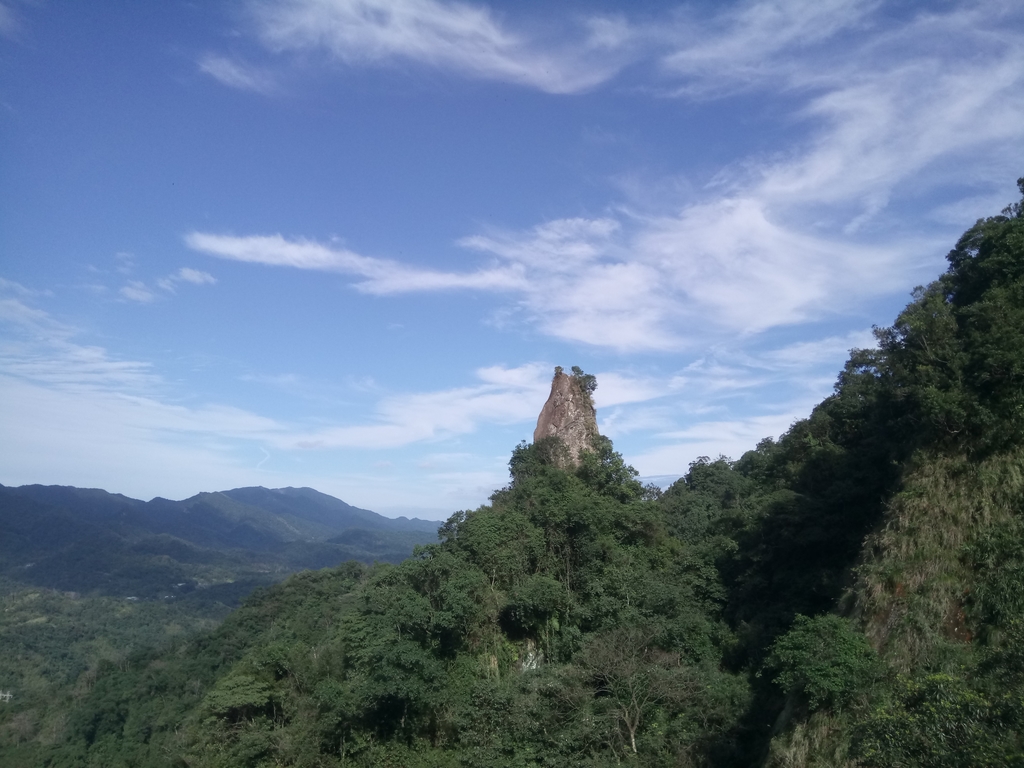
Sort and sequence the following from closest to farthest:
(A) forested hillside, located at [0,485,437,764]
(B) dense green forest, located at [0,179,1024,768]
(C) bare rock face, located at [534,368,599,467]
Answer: (B) dense green forest, located at [0,179,1024,768] → (C) bare rock face, located at [534,368,599,467] → (A) forested hillside, located at [0,485,437,764]

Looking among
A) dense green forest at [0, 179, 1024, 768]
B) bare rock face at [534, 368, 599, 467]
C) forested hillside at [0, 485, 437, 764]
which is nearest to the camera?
dense green forest at [0, 179, 1024, 768]

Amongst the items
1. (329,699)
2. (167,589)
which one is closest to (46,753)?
(329,699)

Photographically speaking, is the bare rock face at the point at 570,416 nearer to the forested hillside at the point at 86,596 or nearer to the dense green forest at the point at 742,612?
the dense green forest at the point at 742,612

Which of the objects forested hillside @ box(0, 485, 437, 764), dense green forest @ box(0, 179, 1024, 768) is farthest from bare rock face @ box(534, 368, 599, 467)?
forested hillside @ box(0, 485, 437, 764)

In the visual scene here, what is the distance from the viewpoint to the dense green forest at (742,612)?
36.8 feet

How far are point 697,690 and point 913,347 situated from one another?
379 inches

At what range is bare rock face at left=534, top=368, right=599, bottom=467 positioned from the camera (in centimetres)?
3070

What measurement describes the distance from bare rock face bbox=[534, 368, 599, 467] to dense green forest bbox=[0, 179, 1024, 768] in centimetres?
95

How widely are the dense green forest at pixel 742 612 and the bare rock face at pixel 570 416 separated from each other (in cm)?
95

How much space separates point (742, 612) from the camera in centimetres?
2045

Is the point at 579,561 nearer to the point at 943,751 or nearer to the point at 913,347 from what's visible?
the point at 913,347

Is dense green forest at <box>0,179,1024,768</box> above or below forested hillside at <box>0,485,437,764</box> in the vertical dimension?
above

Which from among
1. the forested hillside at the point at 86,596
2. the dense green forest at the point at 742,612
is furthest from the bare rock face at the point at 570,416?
the forested hillside at the point at 86,596

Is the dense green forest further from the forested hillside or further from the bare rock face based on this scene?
the forested hillside
